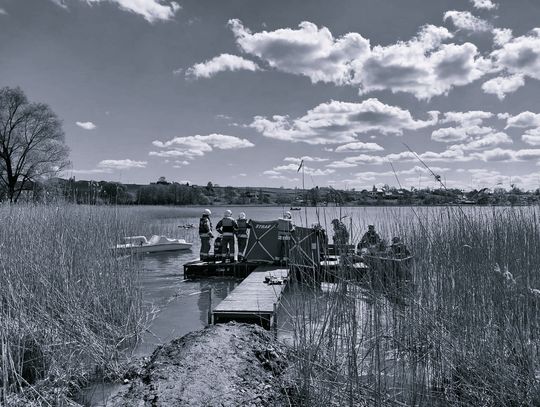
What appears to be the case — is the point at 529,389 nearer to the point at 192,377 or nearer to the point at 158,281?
the point at 192,377

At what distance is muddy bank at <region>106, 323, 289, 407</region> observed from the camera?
4234 mm

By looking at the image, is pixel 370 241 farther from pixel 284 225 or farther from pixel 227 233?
pixel 227 233

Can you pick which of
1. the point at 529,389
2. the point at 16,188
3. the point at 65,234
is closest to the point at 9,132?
the point at 16,188

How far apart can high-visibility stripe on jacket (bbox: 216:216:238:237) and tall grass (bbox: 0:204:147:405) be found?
6.29 meters

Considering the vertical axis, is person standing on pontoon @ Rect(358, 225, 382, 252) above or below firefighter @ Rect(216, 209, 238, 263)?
above

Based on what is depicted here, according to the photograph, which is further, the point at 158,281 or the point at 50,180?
the point at 50,180

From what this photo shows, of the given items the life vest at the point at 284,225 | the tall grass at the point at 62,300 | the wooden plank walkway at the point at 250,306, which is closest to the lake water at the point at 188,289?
the wooden plank walkway at the point at 250,306

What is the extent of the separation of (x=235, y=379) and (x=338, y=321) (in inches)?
51.0

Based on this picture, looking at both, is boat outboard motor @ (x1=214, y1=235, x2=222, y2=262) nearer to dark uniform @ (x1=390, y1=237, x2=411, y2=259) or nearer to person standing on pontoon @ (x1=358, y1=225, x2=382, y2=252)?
person standing on pontoon @ (x1=358, y1=225, x2=382, y2=252)

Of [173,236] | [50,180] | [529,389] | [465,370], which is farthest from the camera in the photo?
[50,180]

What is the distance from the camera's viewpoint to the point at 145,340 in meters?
6.92

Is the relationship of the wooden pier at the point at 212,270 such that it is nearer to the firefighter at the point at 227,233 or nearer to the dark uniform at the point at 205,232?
the firefighter at the point at 227,233

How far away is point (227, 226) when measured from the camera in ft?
46.8

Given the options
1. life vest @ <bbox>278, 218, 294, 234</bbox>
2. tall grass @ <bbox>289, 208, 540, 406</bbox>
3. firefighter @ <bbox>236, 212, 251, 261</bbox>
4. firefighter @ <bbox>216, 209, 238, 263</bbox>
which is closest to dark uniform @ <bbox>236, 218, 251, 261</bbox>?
firefighter @ <bbox>236, 212, 251, 261</bbox>
